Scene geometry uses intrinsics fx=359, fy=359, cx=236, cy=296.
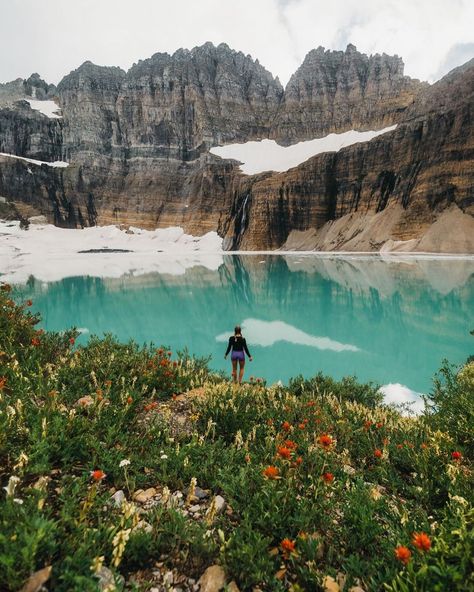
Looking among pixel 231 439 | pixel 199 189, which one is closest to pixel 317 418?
pixel 231 439

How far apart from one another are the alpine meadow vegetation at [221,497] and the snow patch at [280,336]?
1195cm

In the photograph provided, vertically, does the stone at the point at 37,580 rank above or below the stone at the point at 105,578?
above

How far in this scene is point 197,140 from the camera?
178375 mm

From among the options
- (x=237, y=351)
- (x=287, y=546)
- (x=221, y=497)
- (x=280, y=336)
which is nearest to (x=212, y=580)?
(x=287, y=546)

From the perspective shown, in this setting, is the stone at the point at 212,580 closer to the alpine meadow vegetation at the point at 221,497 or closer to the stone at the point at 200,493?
the alpine meadow vegetation at the point at 221,497

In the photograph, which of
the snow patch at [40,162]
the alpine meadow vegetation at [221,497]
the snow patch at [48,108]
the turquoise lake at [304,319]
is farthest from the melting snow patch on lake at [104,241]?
the alpine meadow vegetation at [221,497]

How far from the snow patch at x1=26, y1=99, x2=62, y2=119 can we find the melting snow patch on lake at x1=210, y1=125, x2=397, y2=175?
8829 centimetres

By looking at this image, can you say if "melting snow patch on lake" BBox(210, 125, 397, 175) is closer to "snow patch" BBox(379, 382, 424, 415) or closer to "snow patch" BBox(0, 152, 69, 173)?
"snow patch" BBox(0, 152, 69, 173)

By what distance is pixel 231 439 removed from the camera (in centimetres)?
520

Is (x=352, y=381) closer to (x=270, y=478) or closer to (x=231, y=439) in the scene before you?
(x=231, y=439)

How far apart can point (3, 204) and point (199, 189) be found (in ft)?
276

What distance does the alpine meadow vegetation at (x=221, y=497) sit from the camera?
2469mm

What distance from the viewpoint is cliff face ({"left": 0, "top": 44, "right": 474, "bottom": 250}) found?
402 feet

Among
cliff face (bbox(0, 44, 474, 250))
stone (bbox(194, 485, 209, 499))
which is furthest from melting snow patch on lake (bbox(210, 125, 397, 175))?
stone (bbox(194, 485, 209, 499))
